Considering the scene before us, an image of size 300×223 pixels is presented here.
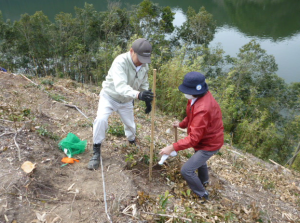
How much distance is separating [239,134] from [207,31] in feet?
50.7

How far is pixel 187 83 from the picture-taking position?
106 inches

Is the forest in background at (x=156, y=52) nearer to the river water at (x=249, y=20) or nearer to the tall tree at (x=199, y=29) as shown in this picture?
the tall tree at (x=199, y=29)

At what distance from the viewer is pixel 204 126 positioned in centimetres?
263

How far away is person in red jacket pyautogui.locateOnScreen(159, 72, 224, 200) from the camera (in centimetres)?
264

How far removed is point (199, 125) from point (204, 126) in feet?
0.20

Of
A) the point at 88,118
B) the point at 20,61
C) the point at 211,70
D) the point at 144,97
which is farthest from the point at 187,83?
the point at 20,61

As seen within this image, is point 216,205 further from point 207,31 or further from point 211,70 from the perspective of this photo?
point 207,31

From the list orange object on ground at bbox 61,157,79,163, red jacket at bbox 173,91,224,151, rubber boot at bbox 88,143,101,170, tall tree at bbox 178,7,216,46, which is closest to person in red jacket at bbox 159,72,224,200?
red jacket at bbox 173,91,224,151

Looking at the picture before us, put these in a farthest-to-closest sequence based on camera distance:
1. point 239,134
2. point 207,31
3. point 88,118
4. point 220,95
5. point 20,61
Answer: point 207,31 → point 20,61 → point 239,134 → point 220,95 → point 88,118

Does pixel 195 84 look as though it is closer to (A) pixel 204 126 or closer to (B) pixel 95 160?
(A) pixel 204 126

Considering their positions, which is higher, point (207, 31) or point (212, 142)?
point (207, 31)

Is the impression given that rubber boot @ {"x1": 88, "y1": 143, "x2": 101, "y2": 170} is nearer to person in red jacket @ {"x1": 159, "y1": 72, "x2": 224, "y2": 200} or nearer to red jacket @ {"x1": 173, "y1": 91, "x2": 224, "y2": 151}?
person in red jacket @ {"x1": 159, "y1": 72, "x2": 224, "y2": 200}

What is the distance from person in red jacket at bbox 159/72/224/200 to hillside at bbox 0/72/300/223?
1.08 ft

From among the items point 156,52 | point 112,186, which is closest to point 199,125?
point 112,186
